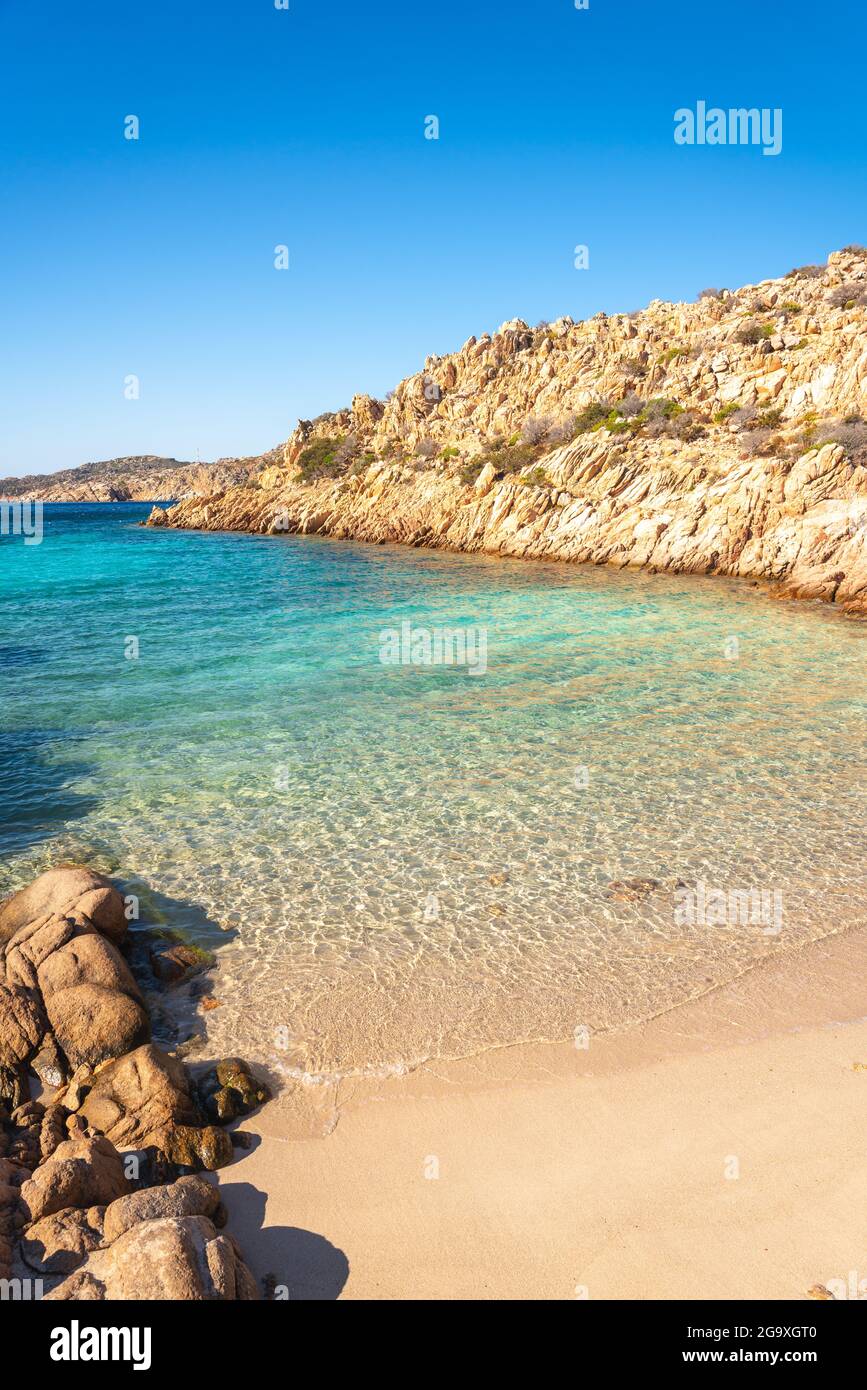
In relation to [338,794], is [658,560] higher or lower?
higher

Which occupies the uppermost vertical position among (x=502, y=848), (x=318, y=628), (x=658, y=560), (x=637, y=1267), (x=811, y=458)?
(x=811, y=458)

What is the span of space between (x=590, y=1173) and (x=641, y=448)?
4909cm

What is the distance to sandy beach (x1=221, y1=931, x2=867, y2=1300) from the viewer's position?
17.4ft

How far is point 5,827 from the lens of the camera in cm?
1254

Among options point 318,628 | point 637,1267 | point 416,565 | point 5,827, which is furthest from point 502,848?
point 416,565

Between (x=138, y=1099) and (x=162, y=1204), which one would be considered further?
(x=138, y=1099)

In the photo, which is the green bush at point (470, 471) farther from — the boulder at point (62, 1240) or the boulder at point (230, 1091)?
the boulder at point (62, 1240)

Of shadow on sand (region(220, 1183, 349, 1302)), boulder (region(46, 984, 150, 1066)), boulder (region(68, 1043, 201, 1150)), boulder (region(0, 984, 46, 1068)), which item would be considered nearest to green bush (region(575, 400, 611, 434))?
boulder (region(46, 984, 150, 1066))

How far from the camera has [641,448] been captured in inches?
1938

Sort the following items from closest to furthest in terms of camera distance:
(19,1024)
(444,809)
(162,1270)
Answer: (162,1270)
(19,1024)
(444,809)

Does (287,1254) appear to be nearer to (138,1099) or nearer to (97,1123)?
(138,1099)

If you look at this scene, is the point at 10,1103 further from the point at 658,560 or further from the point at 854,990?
the point at 658,560

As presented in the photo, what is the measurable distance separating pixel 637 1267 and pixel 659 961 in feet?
13.2

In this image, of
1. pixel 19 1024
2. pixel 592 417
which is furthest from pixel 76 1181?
pixel 592 417
